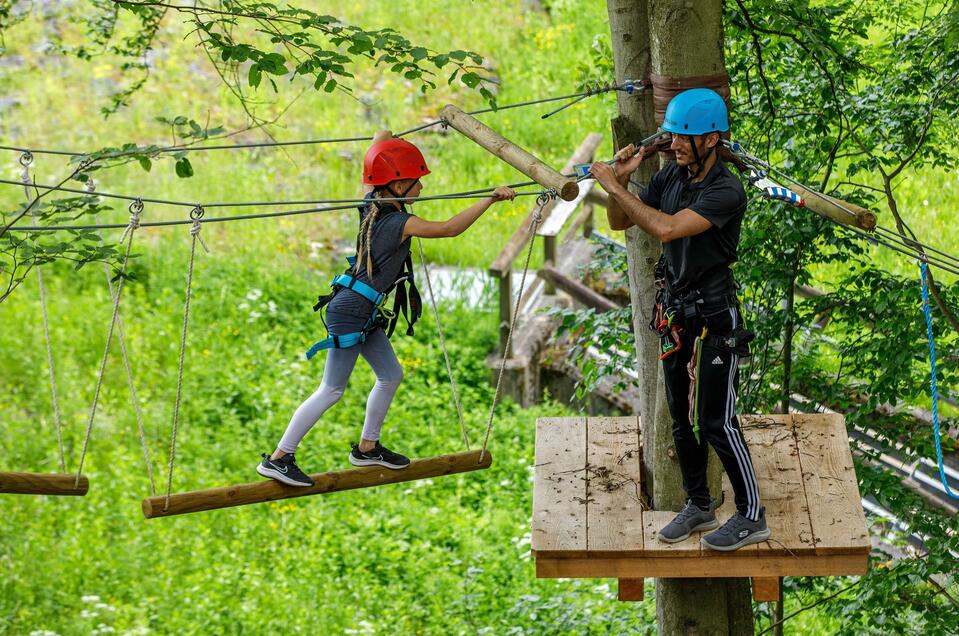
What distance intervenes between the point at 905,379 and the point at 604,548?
7.19ft

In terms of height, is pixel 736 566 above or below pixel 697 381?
below

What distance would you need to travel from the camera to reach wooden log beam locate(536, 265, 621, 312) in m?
9.67

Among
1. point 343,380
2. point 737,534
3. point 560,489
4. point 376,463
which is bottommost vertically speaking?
point 737,534

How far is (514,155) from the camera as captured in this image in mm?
4164

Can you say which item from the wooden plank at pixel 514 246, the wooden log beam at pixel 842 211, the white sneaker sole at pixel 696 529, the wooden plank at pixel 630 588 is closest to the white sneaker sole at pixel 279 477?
the wooden plank at pixel 630 588

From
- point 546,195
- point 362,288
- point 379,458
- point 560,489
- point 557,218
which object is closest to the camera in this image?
point 546,195

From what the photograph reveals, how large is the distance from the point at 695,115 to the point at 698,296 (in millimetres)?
575

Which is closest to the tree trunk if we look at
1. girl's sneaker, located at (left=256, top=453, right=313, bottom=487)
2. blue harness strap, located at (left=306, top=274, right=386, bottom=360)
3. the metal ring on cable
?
the metal ring on cable

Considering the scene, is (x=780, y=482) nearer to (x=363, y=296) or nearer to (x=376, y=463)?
(x=376, y=463)

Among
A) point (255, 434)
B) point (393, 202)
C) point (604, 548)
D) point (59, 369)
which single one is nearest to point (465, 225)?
point (393, 202)

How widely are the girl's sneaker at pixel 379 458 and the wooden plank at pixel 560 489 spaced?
519 mm

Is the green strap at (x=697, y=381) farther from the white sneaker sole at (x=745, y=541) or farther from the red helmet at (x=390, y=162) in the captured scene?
the red helmet at (x=390, y=162)

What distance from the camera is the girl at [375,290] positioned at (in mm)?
4277

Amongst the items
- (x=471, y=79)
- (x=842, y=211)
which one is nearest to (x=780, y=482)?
(x=842, y=211)
